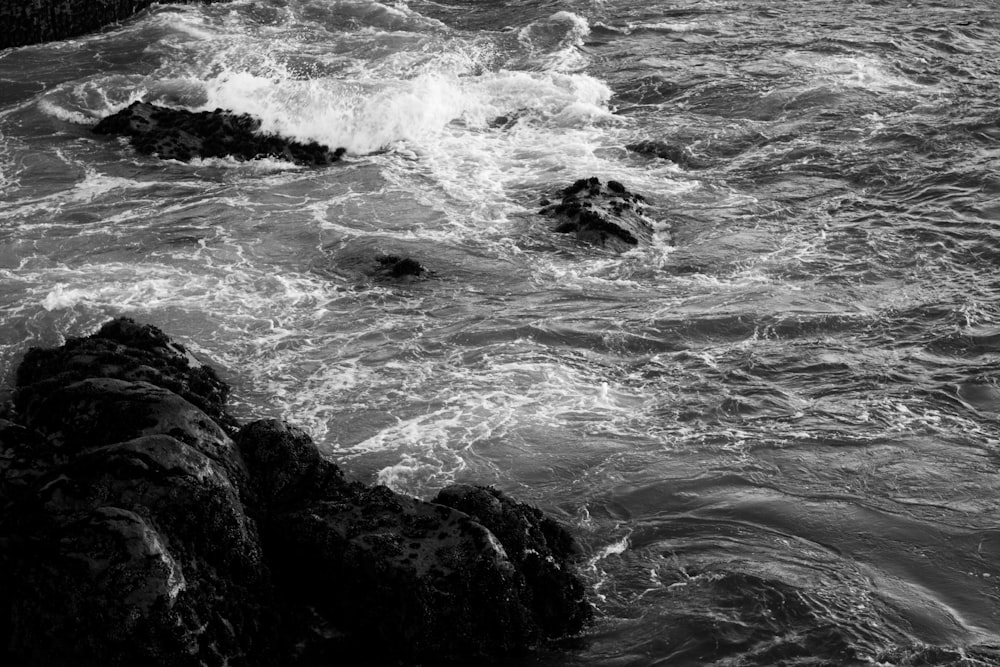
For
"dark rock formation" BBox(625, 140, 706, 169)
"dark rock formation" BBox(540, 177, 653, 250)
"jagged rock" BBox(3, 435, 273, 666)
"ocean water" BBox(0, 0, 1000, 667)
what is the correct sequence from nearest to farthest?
"jagged rock" BBox(3, 435, 273, 666) → "ocean water" BBox(0, 0, 1000, 667) → "dark rock formation" BBox(540, 177, 653, 250) → "dark rock formation" BBox(625, 140, 706, 169)

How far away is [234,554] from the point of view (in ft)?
24.1

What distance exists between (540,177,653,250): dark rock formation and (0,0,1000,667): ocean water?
0.30 meters

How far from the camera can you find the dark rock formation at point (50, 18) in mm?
23516

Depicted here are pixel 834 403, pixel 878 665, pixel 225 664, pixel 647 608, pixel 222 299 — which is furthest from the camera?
pixel 222 299

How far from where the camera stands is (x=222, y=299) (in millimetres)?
13297

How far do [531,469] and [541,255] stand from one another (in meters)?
5.25

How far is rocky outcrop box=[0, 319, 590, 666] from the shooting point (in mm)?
6520

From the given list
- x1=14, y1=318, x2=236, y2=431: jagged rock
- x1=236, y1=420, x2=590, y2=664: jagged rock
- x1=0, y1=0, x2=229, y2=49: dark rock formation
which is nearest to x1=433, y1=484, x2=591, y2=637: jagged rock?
x1=236, y1=420, x2=590, y2=664: jagged rock

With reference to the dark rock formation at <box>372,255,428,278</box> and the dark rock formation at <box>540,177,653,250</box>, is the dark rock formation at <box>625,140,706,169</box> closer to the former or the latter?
the dark rock formation at <box>540,177,653,250</box>

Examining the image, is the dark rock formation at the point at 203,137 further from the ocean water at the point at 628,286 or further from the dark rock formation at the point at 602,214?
the dark rock formation at the point at 602,214

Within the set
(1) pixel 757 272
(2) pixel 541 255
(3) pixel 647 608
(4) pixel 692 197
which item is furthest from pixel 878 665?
(4) pixel 692 197

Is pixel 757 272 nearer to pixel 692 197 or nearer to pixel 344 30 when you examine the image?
pixel 692 197

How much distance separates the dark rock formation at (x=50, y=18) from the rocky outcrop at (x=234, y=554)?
59.1 feet

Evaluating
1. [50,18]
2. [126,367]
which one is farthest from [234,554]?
[50,18]
